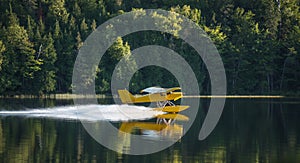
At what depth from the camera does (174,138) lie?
93.7ft

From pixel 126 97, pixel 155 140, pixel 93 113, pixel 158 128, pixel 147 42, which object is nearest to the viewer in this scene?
pixel 155 140

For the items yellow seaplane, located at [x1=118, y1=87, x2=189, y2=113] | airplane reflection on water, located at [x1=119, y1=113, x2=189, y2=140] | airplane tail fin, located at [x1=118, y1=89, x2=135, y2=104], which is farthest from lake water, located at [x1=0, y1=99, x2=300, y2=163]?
airplane tail fin, located at [x1=118, y1=89, x2=135, y2=104]

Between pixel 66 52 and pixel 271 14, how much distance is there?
27.3 m

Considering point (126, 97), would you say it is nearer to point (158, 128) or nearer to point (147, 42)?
point (158, 128)

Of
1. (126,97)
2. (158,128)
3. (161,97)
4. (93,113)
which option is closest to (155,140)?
(158,128)

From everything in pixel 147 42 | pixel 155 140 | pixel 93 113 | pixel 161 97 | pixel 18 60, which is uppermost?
pixel 147 42

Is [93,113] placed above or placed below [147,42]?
below

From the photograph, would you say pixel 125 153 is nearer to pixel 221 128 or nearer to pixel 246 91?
pixel 221 128

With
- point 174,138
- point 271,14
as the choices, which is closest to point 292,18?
point 271,14

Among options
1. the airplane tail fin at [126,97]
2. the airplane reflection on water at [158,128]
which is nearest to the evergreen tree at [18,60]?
the airplane tail fin at [126,97]

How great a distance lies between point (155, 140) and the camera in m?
27.4

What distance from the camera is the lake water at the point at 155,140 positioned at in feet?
73.6

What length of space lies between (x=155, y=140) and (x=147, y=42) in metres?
50.1

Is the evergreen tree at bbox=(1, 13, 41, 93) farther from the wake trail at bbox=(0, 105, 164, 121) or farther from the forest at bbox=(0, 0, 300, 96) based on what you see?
the wake trail at bbox=(0, 105, 164, 121)
